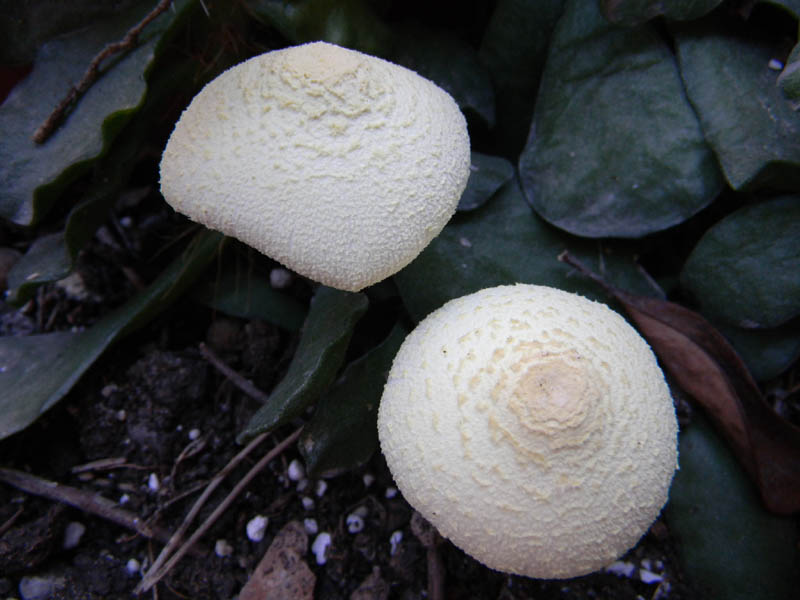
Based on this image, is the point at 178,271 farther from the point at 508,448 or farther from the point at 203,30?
the point at 508,448

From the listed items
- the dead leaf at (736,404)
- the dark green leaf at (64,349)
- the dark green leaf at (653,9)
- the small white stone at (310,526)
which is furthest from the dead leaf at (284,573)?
the dark green leaf at (653,9)

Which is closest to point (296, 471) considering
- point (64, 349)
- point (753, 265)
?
point (64, 349)

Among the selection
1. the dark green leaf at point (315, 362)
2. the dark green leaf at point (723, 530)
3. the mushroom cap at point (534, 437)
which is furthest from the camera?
the dark green leaf at point (723, 530)

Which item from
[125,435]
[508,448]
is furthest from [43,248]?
[508,448]

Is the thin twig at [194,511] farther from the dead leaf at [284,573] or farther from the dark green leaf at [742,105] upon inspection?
the dark green leaf at [742,105]

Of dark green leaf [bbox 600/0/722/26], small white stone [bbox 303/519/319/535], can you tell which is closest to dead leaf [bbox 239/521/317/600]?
small white stone [bbox 303/519/319/535]

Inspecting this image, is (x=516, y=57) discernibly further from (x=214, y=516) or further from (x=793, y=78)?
(x=214, y=516)
